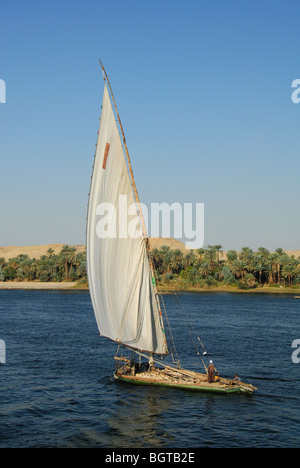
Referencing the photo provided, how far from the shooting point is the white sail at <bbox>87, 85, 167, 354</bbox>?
33969mm

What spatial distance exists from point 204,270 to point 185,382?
109m

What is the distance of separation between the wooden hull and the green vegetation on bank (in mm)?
100437

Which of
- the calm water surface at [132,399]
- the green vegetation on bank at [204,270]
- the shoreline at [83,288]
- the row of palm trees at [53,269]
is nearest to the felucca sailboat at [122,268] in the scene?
the calm water surface at [132,399]

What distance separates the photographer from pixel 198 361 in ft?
143

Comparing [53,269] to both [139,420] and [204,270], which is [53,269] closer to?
[204,270]

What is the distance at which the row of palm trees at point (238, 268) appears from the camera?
133m

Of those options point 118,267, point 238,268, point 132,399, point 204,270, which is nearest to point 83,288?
point 204,270

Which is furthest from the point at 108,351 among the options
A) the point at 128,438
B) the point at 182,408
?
the point at 128,438

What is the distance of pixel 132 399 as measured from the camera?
108 ft

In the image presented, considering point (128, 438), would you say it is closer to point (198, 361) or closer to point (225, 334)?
point (198, 361)

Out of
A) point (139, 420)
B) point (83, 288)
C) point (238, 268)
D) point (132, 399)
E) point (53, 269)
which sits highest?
point (238, 268)

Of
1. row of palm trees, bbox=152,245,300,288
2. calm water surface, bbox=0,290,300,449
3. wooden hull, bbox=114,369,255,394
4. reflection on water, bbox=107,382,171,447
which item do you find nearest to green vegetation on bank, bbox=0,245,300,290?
row of palm trees, bbox=152,245,300,288
